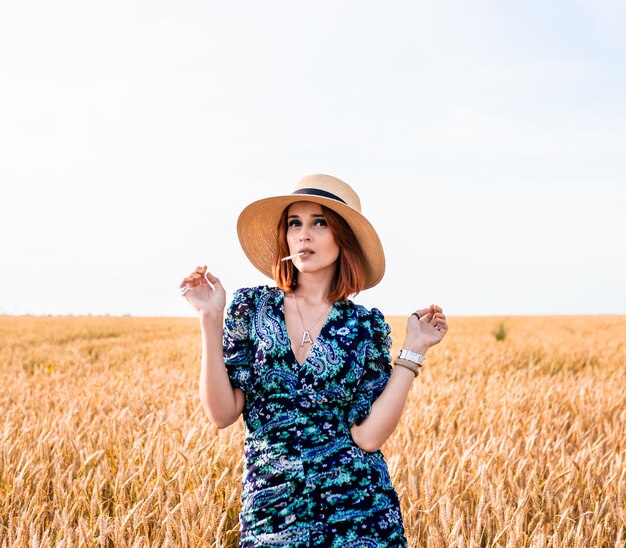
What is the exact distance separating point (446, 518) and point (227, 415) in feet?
2.74

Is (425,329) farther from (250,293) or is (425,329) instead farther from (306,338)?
(250,293)

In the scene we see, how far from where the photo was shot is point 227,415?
2.08 m

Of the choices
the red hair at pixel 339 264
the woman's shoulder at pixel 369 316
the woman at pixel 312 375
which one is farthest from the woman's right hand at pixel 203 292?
the woman's shoulder at pixel 369 316

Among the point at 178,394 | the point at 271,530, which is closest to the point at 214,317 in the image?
the point at 271,530

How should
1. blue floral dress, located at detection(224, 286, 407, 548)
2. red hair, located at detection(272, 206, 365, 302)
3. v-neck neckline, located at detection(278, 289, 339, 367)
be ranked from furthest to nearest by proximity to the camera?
red hair, located at detection(272, 206, 365, 302) → v-neck neckline, located at detection(278, 289, 339, 367) → blue floral dress, located at detection(224, 286, 407, 548)

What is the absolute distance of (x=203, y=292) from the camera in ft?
6.82

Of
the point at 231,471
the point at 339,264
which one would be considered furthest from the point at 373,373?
the point at 231,471

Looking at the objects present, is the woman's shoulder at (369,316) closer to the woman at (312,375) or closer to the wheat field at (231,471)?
the woman at (312,375)

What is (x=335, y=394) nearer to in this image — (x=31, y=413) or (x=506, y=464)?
(x=506, y=464)

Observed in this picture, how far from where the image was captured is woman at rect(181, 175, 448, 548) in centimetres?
198

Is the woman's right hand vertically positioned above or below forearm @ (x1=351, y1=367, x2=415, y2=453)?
above

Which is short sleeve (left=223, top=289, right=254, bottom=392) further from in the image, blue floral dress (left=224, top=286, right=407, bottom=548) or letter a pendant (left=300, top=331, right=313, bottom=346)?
letter a pendant (left=300, top=331, right=313, bottom=346)

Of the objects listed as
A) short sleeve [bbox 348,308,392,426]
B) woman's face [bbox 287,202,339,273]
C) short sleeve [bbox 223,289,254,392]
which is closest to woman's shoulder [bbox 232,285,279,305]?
short sleeve [bbox 223,289,254,392]

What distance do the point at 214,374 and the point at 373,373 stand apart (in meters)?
0.50
